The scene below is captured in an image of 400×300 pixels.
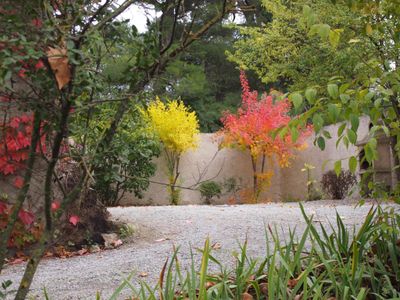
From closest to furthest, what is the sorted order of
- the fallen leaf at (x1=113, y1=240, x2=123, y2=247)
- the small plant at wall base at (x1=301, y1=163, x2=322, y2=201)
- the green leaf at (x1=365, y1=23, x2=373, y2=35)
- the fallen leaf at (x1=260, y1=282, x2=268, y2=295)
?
the fallen leaf at (x1=260, y1=282, x2=268, y2=295)
the green leaf at (x1=365, y1=23, x2=373, y2=35)
the fallen leaf at (x1=113, y1=240, x2=123, y2=247)
the small plant at wall base at (x1=301, y1=163, x2=322, y2=201)

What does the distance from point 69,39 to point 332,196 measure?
33.8 ft

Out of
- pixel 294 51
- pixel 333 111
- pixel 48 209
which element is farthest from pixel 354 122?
pixel 294 51

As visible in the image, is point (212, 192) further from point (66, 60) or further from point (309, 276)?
point (66, 60)

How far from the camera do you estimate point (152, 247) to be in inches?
181

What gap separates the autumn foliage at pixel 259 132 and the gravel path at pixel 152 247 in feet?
17.2

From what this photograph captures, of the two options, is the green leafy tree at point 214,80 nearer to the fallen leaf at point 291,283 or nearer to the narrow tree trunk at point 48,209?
the fallen leaf at point 291,283

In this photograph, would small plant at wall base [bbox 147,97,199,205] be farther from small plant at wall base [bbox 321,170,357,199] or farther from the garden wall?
small plant at wall base [bbox 321,170,357,199]

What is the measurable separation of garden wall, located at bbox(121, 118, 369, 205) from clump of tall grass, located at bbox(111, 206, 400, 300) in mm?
9607

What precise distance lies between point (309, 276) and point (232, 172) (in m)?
10.5

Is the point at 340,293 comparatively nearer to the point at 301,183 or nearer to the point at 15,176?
the point at 15,176

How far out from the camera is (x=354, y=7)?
95.1 inches

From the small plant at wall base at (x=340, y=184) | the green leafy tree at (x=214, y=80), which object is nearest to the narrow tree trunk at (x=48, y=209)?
the small plant at wall base at (x=340, y=184)

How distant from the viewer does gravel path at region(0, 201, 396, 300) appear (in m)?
3.53

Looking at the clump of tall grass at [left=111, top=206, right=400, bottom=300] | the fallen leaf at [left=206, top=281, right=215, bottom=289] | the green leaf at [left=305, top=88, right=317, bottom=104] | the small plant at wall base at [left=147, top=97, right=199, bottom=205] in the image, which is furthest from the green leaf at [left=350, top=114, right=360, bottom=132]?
the small plant at wall base at [left=147, top=97, right=199, bottom=205]
